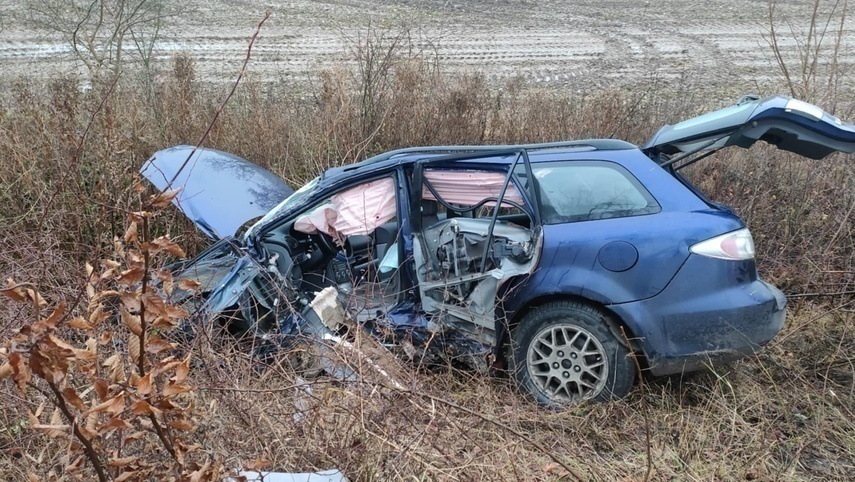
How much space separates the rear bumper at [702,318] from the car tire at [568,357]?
0.58 feet

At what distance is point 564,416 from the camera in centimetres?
412

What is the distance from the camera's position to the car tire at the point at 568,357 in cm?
417

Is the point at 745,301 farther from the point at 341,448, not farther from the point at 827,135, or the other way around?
the point at 341,448

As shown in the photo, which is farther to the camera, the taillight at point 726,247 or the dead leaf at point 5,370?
the taillight at point 726,247

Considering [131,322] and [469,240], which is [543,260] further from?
[131,322]

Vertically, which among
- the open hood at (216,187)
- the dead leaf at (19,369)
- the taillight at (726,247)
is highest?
the dead leaf at (19,369)

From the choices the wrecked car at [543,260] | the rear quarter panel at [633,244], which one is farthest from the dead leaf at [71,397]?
the rear quarter panel at [633,244]

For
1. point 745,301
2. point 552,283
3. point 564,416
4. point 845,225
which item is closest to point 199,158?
point 552,283

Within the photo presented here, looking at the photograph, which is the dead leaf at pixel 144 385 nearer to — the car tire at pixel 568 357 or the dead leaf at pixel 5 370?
the dead leaf at pixel 5 370

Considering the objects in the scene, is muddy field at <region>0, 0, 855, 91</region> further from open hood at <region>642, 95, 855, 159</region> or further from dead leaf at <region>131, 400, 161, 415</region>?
dead leaf at <region>131, 400, 161, 415</region>

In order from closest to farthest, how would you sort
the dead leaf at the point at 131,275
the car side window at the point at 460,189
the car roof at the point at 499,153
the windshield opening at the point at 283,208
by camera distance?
the dead leaf at the point at 131,275
the car roof at the point at 499,153
the car side window at the point at 460,189
the windshield opening at the point at 283,208

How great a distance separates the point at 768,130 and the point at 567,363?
6.58 feet

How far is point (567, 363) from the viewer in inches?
169

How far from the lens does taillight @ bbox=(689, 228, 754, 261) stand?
405 centimetres
